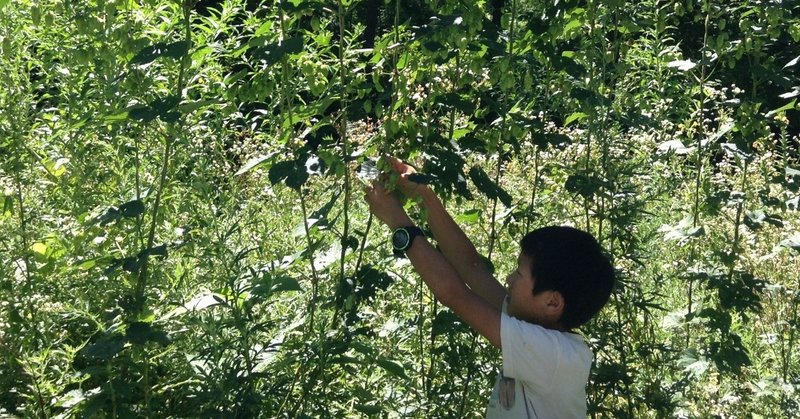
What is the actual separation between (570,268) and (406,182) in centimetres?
55

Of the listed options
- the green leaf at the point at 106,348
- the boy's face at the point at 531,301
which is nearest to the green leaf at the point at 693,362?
the boy's face at the point at 531,301

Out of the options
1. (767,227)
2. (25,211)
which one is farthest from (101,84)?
(767,227)

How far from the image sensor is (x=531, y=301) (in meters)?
2.67

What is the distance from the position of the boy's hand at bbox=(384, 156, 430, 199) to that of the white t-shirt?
50cm

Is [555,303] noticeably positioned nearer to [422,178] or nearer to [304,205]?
[422,178]

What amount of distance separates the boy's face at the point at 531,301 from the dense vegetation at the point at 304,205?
377 millimetres

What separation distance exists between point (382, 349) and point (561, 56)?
118 cm

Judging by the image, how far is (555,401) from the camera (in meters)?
2.64

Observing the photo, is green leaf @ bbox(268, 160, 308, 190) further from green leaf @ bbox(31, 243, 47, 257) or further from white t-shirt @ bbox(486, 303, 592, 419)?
green leaf @ bbox(31, 243, 47, 257)

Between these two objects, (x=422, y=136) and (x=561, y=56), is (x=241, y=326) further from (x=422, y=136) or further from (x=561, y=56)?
(x=561, y=56)

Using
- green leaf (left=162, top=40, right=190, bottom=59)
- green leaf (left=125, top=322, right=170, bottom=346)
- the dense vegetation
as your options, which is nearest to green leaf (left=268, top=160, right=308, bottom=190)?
the dense vegetation

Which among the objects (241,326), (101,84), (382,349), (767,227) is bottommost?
(241,326)

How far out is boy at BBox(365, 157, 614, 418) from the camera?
2576 millimetres

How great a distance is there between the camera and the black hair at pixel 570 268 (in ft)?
8.61
